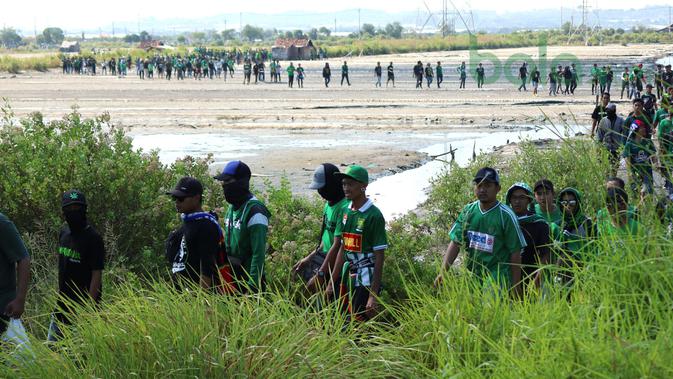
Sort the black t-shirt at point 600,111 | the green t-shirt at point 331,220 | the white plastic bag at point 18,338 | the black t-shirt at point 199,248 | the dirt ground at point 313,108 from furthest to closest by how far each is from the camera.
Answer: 1. the dirt ground at point 313,108
2. the black t-shirt at point 600,111
3. the green t-shirt at point 331,220
4. the black t-shirt at point 199,248
5. the white plastic bag at point 18,338

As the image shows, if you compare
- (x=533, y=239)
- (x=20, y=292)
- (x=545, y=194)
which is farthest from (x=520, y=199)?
(x=20, y=292)

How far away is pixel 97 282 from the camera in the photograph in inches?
259

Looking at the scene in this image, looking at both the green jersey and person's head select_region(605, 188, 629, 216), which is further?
the green jersey

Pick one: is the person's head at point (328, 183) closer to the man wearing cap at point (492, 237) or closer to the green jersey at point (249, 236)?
the green jersey at point (249, 236)

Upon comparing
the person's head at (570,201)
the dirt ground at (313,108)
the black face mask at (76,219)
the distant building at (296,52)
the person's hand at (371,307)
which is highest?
the distant building at (296,52)

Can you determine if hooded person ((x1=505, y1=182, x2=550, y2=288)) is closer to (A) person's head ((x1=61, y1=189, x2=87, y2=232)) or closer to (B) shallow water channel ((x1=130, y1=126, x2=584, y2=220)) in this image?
(A) person's head ((x1=61, y1=189, x2=87, y2=232))

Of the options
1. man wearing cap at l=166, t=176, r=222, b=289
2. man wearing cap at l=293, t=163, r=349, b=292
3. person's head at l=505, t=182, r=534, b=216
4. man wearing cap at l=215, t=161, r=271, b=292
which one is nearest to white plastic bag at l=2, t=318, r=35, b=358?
man wearing cap at l=166, t=176, r=222, b=289

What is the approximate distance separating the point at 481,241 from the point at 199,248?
6.09ft

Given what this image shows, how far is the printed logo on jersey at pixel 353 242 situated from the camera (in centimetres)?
673

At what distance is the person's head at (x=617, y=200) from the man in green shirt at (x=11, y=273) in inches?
142

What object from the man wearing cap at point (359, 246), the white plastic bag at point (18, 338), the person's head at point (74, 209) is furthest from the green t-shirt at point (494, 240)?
the white plastic bag at point (18, 338)

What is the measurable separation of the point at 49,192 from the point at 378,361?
17.1ft

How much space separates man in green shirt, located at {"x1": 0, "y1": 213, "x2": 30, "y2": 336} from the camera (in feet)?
20.6

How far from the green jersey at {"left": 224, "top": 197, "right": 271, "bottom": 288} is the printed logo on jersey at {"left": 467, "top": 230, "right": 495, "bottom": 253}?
1392mm
